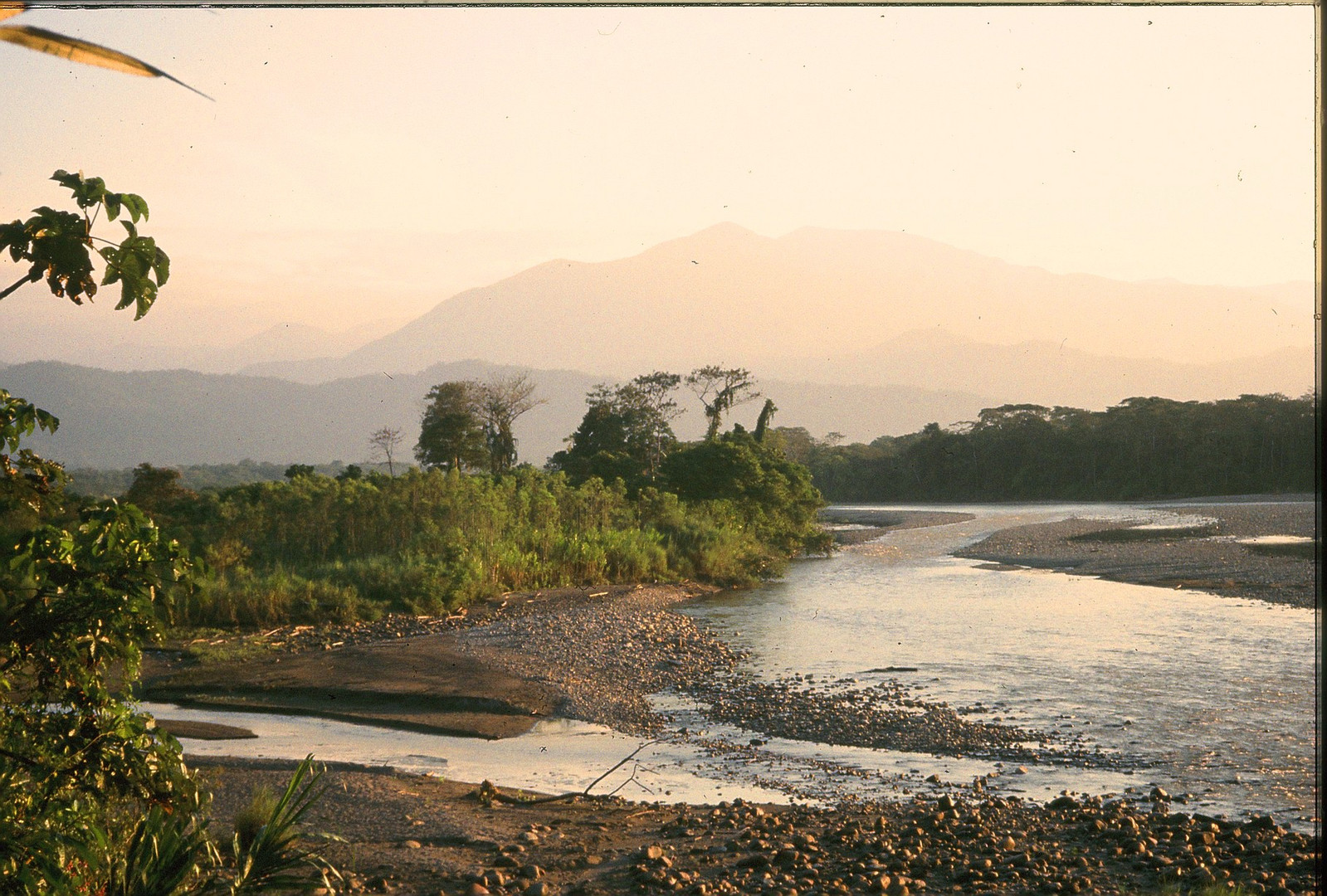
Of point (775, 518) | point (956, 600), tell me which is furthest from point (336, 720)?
point (775, 518)

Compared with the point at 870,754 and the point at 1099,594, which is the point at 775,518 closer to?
the point at 1099,594

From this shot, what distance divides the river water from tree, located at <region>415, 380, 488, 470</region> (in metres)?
18.0

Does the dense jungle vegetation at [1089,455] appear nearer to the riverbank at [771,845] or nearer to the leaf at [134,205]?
the riverbank at [771,845]

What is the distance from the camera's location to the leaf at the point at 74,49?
228 cm

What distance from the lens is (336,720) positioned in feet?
34.3

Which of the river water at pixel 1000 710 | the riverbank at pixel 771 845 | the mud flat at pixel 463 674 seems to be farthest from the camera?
the mud flat at pixel 463 674

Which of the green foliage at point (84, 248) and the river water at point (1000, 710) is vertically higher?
the green foliage at point (84, 248)

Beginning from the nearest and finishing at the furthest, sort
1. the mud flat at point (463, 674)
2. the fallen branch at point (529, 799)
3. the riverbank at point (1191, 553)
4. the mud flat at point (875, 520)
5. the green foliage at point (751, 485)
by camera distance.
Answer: the fallen branch at point (529, 799)
the mud flat at point (463, 674)
the riverbank at point (1191, 553)
the green foliage at point (751, 485)
the mud flat at point (875, 520)

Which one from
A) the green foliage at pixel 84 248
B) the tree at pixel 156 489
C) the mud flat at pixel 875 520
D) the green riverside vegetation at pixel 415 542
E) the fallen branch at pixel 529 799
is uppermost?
the green foliage at pixel 84 248

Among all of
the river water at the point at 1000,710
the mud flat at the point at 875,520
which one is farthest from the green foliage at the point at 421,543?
the mud flat at the point at 875,520

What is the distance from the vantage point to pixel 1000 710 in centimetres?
1095

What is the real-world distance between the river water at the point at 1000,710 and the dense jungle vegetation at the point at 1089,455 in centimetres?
2231

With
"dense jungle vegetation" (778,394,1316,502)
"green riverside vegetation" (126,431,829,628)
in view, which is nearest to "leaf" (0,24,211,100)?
"green riverside vegetation" (126,431,829,628)

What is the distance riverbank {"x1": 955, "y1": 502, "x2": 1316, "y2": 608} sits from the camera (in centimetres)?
2216
